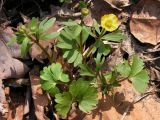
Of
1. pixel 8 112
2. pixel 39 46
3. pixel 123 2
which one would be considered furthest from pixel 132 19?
pixel 8 112

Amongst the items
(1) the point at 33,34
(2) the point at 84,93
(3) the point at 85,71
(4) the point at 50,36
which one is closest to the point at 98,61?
(3) the point at 85,71

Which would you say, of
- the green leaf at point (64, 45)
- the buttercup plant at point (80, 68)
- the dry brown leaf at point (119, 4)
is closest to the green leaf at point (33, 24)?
the buttercup plant at point (80, 68)

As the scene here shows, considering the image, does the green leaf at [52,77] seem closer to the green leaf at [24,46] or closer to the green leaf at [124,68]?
the green leaf at [24,46]

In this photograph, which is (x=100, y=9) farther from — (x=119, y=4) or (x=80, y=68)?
(x=80, y=68)

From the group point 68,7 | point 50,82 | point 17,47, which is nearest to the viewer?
point 50,82

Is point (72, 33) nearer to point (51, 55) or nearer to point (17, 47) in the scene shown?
point (51, 55)

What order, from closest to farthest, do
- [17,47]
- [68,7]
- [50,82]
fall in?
1. [50,82]
2. [17,47]
3. [68,7]

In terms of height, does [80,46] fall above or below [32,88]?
above

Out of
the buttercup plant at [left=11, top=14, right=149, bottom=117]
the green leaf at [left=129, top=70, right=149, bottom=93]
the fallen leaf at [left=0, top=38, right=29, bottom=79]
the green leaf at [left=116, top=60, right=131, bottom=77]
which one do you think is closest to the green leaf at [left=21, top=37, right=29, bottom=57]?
the buttercup plant at [left=11, top=14, right=149, bottom=117]

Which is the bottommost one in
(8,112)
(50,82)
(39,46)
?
(8,112)
